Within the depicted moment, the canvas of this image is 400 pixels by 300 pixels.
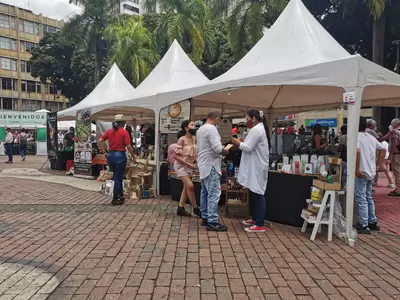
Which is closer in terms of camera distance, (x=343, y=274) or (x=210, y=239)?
(x=343, y=274)

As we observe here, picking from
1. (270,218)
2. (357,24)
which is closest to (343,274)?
(270,218)

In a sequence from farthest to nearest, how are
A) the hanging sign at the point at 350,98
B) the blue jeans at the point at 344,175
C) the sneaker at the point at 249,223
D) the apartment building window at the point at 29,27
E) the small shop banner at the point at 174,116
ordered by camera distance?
the apartment building window at the point at 29,27 < the small shop banner at the point at 174,116 < the sneaker at the point at 249,223 < the blue jeans at the point at 344,175 < the hanging sign at the point at 350,98

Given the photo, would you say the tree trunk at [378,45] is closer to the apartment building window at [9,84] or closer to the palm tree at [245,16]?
the palm tree at [245,16]

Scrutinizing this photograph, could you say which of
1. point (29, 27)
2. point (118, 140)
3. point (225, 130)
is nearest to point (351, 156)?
point (118, 140)

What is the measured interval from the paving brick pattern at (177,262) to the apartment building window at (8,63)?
6052cm

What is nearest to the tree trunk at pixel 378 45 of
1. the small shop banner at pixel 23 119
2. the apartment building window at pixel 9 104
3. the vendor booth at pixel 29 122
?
the vendor booth at pixel 29 122

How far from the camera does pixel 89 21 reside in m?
30.0

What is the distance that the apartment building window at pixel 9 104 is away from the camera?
58919mm

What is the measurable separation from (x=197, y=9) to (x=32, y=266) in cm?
2258

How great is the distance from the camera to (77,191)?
9.40 metres

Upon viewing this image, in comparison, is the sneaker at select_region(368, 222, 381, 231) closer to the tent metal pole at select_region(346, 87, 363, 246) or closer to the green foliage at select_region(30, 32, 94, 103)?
the tent metal pole at select_region(346, 87, 363, 246)

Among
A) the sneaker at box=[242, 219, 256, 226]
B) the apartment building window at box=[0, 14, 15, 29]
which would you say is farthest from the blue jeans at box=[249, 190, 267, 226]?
the apartment building window at box=[0, 14, 15, 29]

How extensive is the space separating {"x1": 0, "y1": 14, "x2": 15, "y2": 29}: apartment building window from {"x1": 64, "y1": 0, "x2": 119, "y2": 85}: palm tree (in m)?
35.7

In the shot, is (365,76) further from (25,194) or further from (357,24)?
(357,24)
